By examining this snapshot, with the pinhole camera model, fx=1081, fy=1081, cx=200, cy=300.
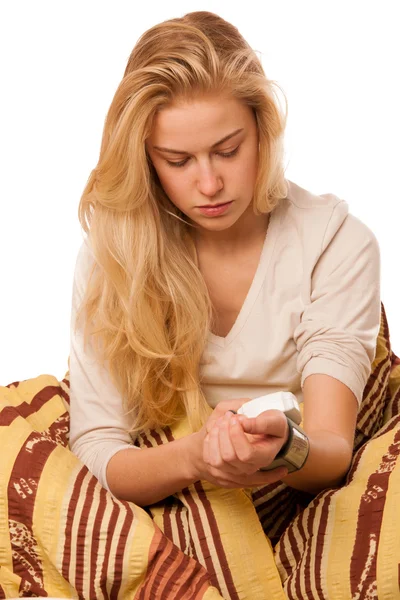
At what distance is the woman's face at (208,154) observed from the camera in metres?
1.84

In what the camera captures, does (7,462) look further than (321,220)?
No

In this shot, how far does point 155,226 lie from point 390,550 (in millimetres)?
742

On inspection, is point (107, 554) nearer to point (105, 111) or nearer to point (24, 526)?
point (24, 526)

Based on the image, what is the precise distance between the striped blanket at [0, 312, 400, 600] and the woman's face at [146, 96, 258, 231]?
1.63ft

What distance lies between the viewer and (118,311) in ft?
6.73

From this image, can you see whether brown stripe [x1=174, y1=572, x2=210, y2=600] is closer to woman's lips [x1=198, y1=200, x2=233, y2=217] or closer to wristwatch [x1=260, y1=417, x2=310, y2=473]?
wristwatch [x1=260, y1=417, x2=310, y2=473]

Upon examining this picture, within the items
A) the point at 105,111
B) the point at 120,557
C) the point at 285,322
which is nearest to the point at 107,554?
the point at 120,557

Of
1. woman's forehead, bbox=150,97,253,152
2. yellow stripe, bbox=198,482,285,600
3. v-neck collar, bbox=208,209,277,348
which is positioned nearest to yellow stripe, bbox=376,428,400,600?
yellow stripe, bbox=198,482,285,600

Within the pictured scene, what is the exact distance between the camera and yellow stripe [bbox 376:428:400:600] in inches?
65.4

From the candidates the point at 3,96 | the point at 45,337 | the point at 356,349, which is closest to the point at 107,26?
the point at 3,96

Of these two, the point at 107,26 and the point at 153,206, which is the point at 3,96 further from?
the point at 153,206

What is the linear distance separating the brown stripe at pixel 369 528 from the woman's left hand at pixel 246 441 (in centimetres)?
24

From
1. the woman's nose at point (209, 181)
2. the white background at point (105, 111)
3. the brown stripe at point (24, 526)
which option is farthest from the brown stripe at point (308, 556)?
the white background at point (105, 111)

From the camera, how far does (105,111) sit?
3.69 meters
